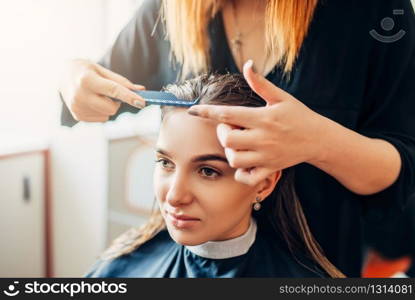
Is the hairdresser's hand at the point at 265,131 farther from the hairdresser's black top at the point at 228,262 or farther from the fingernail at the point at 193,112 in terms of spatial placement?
the hairdresser's black top at the point at 228,262

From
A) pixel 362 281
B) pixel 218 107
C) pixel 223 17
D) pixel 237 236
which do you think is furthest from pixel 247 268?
pixel 223 17

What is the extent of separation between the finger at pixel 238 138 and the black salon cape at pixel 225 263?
20 cm

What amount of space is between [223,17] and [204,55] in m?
0.07

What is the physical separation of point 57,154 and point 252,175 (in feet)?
1.31

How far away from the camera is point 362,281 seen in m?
0.82

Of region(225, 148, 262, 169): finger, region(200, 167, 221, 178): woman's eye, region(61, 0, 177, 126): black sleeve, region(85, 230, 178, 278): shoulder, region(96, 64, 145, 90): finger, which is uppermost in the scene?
region(61, 0, 177, 126): black sleeve

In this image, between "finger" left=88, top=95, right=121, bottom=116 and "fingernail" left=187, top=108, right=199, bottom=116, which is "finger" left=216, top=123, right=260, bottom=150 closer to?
"fingernail" left=187, top=108, right=199, bottom=116

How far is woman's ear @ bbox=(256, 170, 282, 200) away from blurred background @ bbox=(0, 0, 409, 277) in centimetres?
20

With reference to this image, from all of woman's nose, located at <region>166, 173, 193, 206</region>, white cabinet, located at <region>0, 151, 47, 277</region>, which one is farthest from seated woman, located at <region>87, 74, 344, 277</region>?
white cabinet, located at <region>0, 151, 47, 277</region>

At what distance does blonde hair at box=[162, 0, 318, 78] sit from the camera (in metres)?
0.73

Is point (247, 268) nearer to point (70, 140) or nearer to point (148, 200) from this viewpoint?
point (148, 200)

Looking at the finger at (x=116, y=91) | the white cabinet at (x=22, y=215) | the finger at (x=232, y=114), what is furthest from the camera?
the white cabinet at (x=22, y=215)

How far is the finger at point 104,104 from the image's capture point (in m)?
0.77

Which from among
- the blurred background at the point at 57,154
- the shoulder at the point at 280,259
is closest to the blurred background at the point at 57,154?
the blurred background at the point at 57,154
